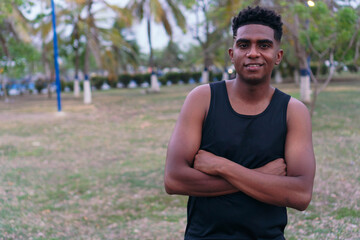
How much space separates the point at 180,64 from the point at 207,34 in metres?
23.6

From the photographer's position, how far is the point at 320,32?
1072cm

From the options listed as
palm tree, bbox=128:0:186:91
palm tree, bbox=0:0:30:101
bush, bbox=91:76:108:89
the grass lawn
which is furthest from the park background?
bush, bbox=91:76:108:89

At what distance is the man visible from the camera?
1879mm

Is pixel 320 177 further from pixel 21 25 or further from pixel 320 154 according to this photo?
pixel 21 25

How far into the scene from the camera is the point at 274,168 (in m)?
1.92

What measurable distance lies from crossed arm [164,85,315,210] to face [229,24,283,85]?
0.63 ft

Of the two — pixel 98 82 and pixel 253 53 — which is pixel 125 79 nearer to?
pixel 98 82

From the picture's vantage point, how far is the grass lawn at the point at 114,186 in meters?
4.83

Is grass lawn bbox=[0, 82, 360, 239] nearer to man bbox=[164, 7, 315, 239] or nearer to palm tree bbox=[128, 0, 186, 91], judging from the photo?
man bbox=[164, 7, 315, 239]

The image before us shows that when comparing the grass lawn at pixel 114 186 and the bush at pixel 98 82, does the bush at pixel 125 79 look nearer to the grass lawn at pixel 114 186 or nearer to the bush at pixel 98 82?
the bush at pixel 98 82

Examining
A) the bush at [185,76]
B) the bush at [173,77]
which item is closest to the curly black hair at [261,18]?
the bush at [173,77]

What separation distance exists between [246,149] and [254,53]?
1.43ft

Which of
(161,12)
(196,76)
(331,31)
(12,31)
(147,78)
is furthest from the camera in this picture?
(196,76)

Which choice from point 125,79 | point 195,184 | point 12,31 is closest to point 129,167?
point 195,184
